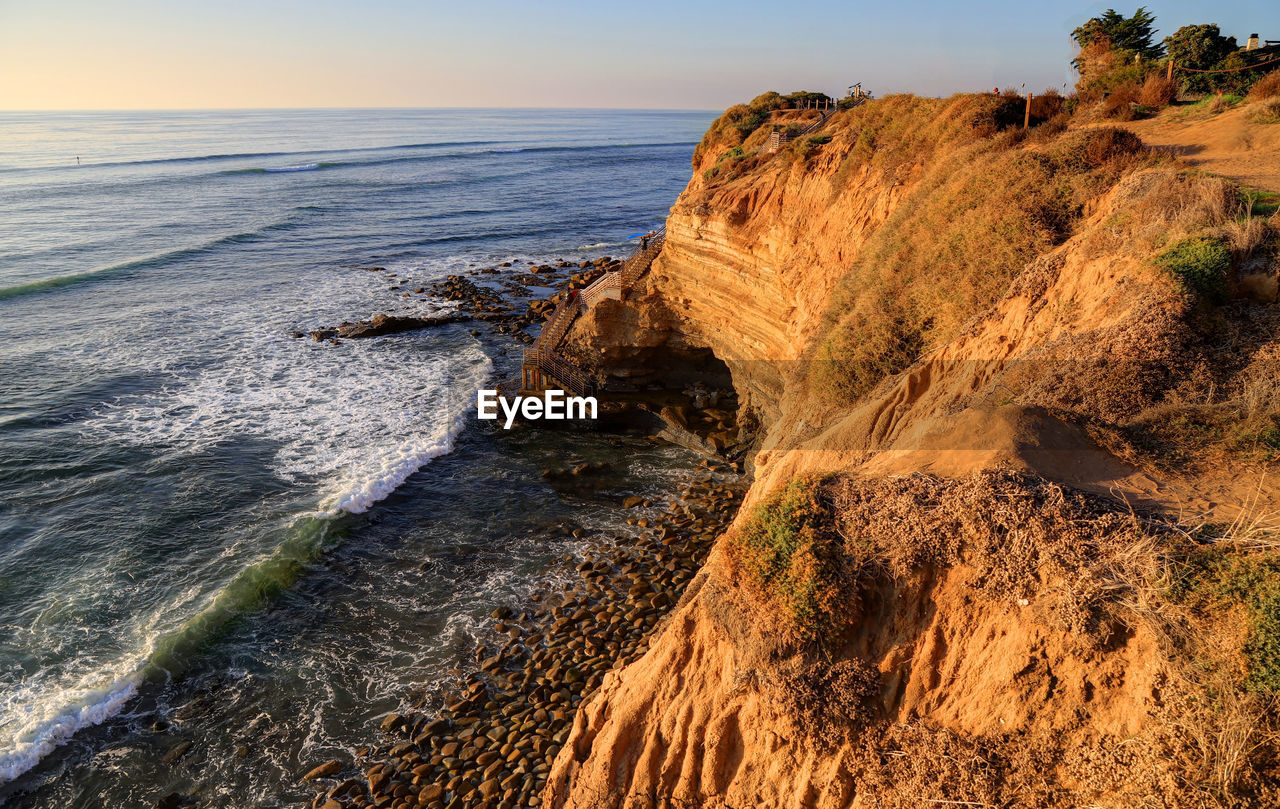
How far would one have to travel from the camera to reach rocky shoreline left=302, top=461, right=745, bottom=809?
11875mm

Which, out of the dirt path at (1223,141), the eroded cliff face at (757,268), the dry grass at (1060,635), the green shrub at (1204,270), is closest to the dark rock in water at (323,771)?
the dry grass at (1060,635)

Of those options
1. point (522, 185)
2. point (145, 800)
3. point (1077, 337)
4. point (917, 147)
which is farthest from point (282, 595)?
point (522, 185)

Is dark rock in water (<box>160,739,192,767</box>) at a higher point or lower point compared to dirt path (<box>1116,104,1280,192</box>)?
lower

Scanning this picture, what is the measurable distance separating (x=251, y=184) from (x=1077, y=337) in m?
80.7

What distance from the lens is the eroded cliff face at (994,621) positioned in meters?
6.59

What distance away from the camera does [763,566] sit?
880 cm

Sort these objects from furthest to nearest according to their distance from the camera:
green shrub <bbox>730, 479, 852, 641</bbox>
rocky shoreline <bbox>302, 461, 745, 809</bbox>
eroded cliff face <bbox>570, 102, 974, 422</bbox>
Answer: eroded cliff face <bbox>570, 102, 974, 422</bbox> → rocky shoreline <bbox>302, 461, 745, 809</bbox> → green shrub <bbox>730, 479, 852, 641</bbox>

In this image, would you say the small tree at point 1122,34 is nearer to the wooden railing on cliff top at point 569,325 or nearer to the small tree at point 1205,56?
the small tree at point 1205,56

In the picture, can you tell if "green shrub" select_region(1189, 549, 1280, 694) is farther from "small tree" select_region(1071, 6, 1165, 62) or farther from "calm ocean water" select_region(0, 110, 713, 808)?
"small tree" select_region(1071, 6, 1165, 62)

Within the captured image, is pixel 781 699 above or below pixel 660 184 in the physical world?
below

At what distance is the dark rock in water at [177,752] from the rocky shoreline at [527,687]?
2.61 meters

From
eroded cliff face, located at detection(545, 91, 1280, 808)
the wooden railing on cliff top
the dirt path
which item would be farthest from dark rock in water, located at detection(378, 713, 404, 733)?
the dirt path

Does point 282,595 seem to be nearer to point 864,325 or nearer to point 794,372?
point 794,372

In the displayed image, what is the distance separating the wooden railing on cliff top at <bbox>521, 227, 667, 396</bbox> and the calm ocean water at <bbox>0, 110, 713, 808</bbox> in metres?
2.78
